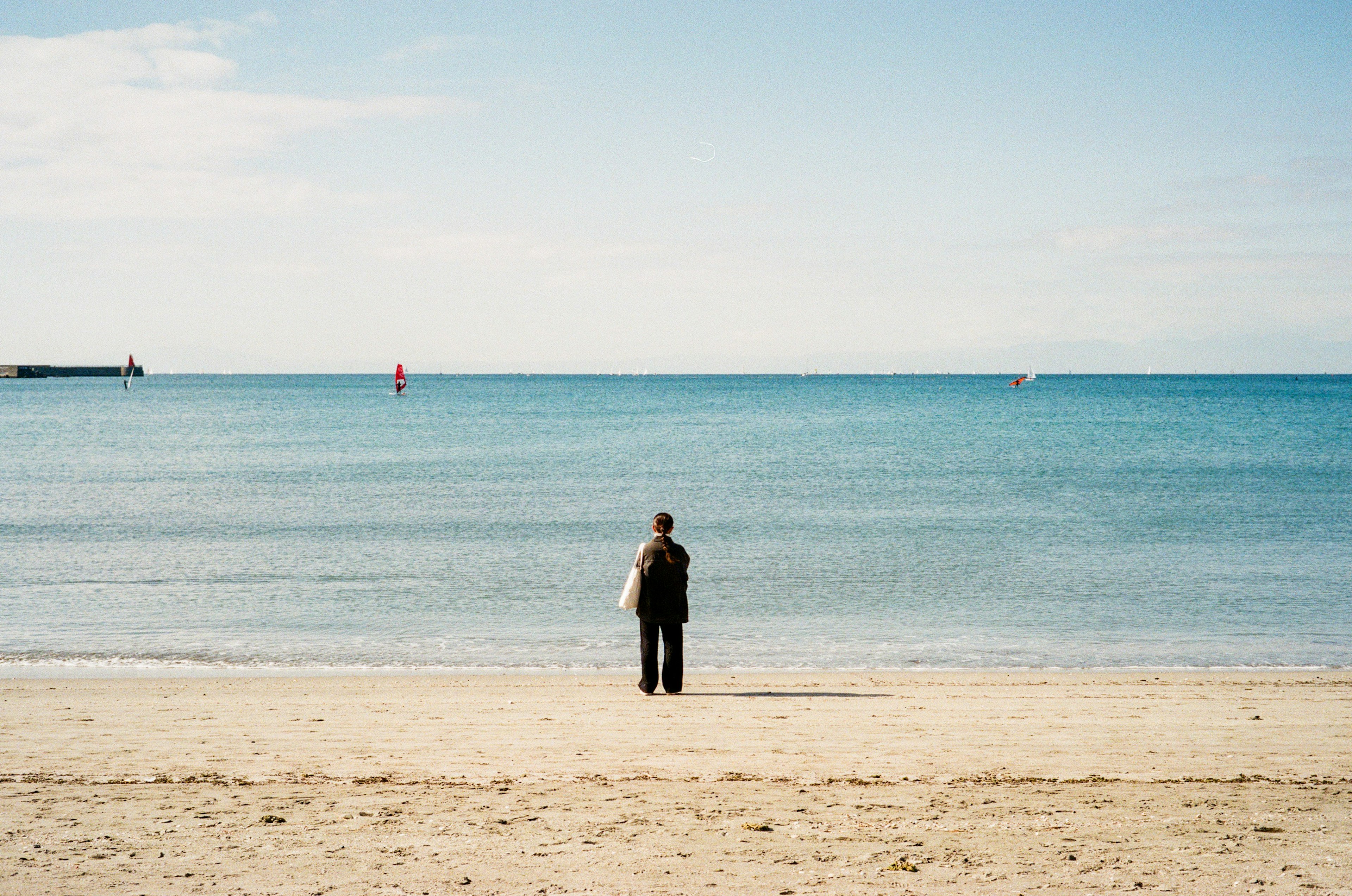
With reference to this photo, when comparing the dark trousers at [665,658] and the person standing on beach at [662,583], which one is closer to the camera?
the person standing on beach at [662,583]

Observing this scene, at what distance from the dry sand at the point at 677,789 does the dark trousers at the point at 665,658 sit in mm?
259

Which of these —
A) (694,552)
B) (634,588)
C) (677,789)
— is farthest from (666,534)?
(694,552)

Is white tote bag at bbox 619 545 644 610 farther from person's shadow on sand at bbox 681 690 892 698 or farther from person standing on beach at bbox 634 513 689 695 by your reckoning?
person's shadow on sand at bbox 681 690 892 698

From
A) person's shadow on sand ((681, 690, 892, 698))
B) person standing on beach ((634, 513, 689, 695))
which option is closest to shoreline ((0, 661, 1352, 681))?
person's shadow on sand ((681, 690, 892, 698))

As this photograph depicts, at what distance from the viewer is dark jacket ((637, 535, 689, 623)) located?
9695mm

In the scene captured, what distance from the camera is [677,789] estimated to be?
22.8 feet

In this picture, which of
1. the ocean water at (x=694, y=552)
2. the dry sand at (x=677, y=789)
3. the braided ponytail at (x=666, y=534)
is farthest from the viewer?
the ocean water at (x=694, y=552)

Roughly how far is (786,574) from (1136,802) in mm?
11597

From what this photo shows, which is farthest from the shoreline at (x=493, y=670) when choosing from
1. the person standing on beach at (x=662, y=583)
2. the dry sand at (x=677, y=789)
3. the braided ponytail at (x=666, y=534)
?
the braided ponytail at (x=666, y=534)

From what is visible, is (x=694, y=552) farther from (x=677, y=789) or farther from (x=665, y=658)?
(x=677, y=789)

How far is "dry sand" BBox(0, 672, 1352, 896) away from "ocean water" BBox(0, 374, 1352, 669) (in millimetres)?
2489

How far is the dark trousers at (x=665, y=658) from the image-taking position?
32.7 ft

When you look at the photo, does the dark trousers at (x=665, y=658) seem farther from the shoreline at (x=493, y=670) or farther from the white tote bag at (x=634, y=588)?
the shoreline at (x=493, y=670)

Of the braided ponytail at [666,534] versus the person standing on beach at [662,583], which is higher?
the braided ponytail at [666,534]
